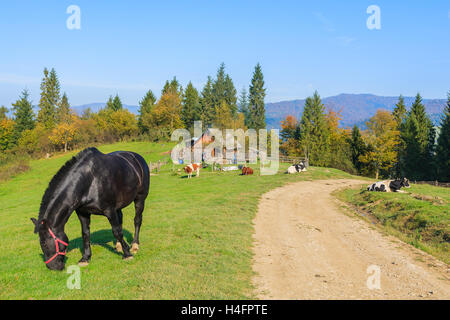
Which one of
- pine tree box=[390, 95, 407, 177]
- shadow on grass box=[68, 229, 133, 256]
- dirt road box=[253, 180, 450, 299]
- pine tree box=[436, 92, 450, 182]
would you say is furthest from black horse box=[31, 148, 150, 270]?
pine tree box=[390, 95, 407, 177]

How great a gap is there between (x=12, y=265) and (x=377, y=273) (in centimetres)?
1033

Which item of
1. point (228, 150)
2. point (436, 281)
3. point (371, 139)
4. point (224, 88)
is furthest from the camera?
point (224, 88)

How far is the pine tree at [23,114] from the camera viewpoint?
8525 centimetres

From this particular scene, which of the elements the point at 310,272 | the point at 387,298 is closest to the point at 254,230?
the point at 310,272

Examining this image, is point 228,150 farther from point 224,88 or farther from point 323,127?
point 224,88

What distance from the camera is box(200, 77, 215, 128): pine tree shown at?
3509 inches

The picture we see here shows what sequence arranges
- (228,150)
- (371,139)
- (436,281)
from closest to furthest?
(436,281)
(228,150)
(371,139)

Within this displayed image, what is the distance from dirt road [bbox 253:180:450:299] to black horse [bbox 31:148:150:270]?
4.49 metres

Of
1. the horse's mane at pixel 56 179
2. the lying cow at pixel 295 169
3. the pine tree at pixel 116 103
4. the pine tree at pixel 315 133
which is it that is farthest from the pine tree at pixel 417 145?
the pine tree at pixel 116 103

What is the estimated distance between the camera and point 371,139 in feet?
207

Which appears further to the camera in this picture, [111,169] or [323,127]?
[323,127]

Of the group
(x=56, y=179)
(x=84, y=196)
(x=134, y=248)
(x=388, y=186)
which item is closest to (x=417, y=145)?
(x=388, y=186)

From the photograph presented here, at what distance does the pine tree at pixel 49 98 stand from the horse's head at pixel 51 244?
102323 mm

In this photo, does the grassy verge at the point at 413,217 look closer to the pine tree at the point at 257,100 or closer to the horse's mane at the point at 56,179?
the horse's mane at the point at 56,179
